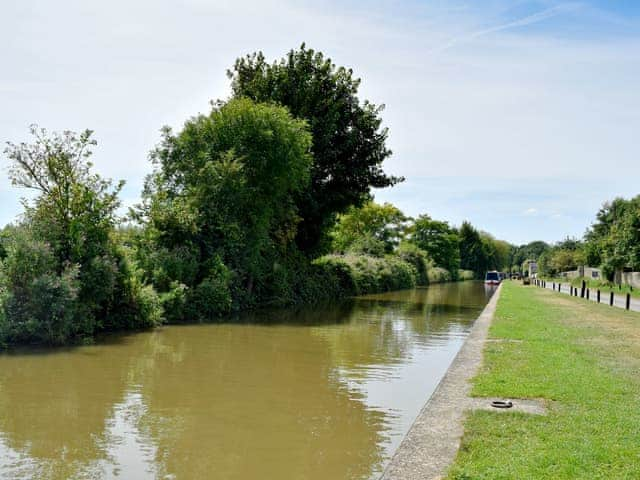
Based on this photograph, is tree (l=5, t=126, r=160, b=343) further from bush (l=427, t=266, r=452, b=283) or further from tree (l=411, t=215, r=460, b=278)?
tree (l=411, t=215, r=460, b=278)

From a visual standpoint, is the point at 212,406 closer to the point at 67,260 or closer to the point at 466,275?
the point at 67,260

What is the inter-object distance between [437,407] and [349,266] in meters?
38.7

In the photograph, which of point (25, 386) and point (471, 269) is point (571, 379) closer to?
point (25, 386)

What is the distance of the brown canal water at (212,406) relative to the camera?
7.30m

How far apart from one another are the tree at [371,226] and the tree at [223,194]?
37.1 meters

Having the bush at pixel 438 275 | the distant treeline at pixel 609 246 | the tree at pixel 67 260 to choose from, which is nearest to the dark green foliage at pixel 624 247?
the distant treeline at pixel 609 246

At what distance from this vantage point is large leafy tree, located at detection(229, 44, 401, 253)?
35.8 meters

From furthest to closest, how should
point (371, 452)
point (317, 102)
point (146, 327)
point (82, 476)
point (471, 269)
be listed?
point (471, 269)
point (317, 102)
point (146, 327)
point (371, 452)
point (82, 476)

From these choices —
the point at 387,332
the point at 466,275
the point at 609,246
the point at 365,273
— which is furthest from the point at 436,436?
the point at 466,275

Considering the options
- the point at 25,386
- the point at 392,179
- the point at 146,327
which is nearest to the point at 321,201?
the point at 392,179

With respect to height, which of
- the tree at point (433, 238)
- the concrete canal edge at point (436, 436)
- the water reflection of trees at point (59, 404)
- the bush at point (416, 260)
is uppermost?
the tree at point (433, 238)

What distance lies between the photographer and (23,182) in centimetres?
1866

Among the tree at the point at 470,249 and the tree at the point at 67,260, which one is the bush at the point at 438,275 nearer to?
the tree at the point at 470,249

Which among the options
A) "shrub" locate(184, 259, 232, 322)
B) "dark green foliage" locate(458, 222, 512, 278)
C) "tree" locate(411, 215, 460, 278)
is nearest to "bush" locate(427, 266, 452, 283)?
"tree" locate(411, 215, 460, 278)
